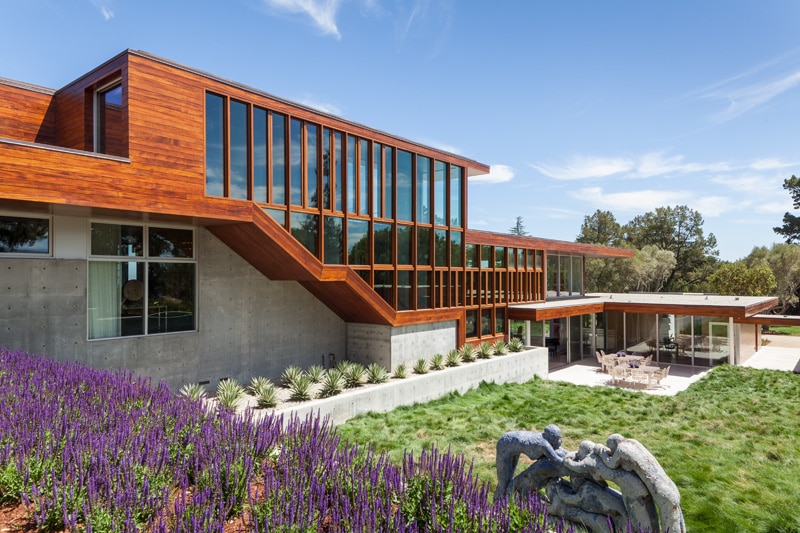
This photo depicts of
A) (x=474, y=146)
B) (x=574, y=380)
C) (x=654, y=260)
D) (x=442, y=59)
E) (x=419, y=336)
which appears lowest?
(x=574, y=380)

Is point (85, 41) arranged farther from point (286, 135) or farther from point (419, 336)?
point (419, 336)

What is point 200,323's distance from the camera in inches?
474

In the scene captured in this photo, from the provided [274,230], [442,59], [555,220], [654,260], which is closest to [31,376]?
[274,230]

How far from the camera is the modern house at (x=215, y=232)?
930cm

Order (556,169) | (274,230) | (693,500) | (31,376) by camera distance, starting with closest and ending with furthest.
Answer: (31,376) < (693,500) < (274,230) < (556,169)

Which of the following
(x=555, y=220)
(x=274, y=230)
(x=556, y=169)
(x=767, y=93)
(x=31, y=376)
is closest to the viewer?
(x=31, y=376)

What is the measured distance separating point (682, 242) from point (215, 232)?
176ft

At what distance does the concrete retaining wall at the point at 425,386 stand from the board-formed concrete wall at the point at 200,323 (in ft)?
9.62

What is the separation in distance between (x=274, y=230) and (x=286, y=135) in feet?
8.33

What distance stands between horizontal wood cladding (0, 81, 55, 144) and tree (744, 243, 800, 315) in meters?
46.6

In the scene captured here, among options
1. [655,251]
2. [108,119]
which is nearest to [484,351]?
[108,119]

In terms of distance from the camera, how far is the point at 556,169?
6725 centimetres

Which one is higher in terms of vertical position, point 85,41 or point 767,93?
point 767,93

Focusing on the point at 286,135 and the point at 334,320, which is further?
the point at 334,320
